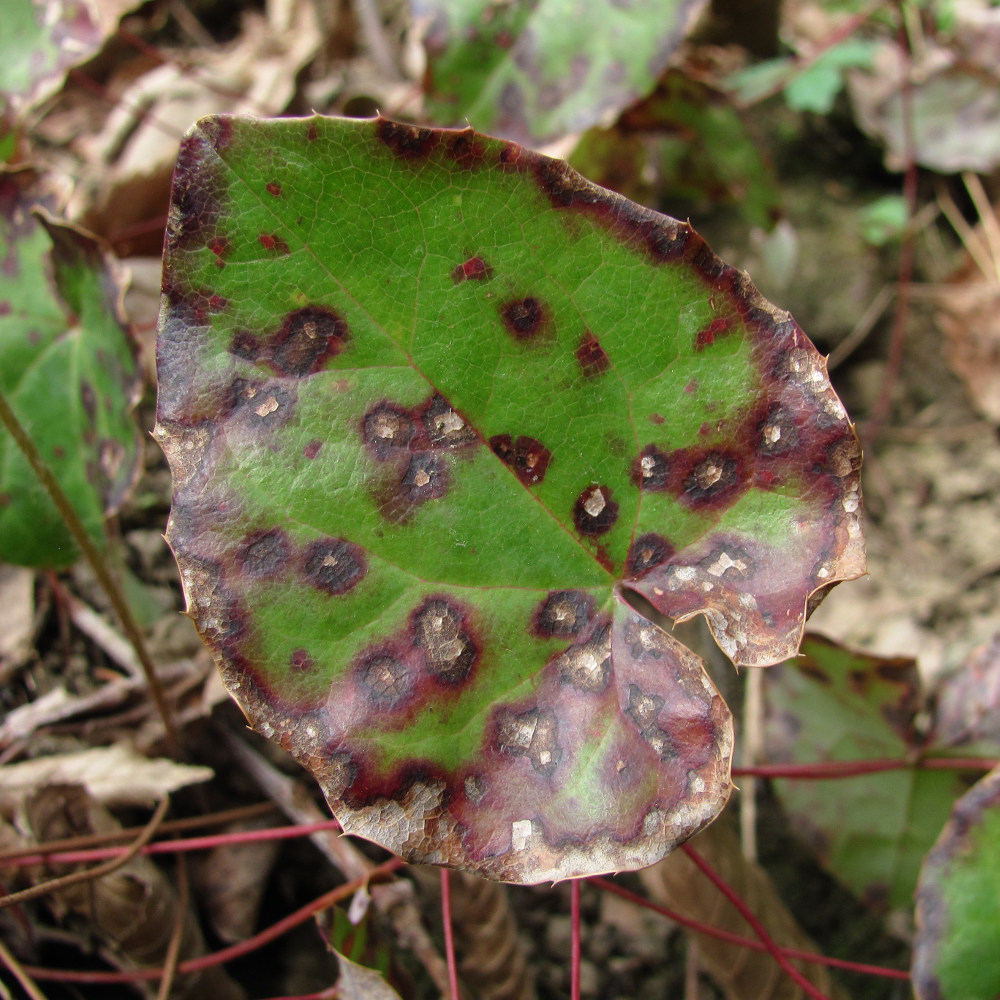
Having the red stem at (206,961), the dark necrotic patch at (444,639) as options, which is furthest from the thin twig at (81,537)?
the dark necrotic patch at (444,639)

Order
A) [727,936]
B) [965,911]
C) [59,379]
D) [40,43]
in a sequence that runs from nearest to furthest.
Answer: [965,911], [727,936], [59,379], [40,43]

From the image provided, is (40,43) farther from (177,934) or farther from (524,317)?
(177,934)

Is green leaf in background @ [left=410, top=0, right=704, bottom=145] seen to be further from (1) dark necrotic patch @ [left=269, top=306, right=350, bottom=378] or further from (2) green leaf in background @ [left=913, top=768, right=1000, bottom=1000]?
(2) green leaf in background @ [left=913, top=768, right=1000, bottom=1000]

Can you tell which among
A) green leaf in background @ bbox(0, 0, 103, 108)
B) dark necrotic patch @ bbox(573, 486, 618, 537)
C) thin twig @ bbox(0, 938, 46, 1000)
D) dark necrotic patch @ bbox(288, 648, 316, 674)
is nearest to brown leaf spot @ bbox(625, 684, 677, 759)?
dark necrotic patch @ bbox(573, 486, 618, 537)

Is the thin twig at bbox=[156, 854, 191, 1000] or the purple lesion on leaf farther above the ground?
the purple lesion on leaf

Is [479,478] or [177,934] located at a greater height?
[479,478]

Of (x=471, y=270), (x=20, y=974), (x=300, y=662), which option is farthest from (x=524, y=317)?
(x=20, y=974)
